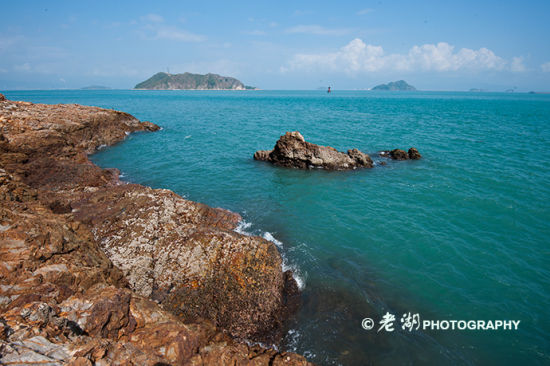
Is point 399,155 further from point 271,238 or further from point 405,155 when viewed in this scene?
point 271,238

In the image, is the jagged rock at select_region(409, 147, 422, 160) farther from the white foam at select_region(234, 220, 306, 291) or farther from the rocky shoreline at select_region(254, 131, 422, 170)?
the white foam at select_region(234, 220, 306, 291)

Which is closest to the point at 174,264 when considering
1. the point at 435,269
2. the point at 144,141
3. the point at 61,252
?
the point at 61,252

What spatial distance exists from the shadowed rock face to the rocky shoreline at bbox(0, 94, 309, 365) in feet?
39.6

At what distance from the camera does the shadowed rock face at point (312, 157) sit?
2562cm

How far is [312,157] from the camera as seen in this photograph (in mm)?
25828

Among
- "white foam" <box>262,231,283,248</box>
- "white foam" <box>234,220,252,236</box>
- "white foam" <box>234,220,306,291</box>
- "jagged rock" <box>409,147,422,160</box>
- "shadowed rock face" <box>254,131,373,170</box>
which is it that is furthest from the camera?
"jagged rock" <box>409,147,422,160</box>

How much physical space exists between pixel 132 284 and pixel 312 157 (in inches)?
785

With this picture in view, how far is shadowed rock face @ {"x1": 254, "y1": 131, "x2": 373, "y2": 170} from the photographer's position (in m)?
25.6

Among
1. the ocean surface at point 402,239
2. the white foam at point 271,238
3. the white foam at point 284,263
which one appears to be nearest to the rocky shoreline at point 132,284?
the white foam at point 284,263

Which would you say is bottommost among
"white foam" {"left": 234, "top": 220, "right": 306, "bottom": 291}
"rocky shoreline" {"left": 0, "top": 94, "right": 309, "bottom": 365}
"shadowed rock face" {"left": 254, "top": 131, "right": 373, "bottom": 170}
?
"white foam" {"left": 234, "top": 220, "right": 306, "bottom": 291}

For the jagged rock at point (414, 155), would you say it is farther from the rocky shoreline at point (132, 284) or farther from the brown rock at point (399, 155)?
the rocky shoreline at point (132, 284)

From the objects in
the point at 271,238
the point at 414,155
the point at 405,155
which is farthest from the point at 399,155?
the point at 271,238

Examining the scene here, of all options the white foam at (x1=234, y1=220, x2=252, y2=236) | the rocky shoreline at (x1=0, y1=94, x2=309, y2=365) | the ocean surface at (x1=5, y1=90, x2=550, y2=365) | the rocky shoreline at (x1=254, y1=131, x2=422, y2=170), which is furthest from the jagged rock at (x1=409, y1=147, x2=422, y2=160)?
the rocky shoreline at (x1=0, y1=94, x2=309, y2=365)

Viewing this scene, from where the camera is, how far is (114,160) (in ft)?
94.6
